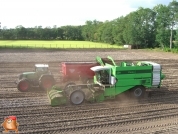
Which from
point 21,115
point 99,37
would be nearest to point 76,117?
point 21,115

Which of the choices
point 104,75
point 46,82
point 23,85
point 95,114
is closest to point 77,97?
point 95,114

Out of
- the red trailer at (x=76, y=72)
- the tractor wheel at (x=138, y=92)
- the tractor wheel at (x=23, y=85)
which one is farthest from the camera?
the red trailer at (x=76, y=72)

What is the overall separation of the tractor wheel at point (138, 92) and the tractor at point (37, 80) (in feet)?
16.1

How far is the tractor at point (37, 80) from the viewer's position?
14.9m

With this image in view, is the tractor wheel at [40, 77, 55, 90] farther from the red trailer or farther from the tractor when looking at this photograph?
the red trailer

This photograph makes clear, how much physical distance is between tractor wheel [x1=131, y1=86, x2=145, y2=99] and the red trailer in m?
3.70

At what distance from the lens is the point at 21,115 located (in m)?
11.2

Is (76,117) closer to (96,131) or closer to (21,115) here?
(96,131)

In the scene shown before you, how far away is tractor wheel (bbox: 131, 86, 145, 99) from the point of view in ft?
45.7

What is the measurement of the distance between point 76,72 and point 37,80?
2642mm

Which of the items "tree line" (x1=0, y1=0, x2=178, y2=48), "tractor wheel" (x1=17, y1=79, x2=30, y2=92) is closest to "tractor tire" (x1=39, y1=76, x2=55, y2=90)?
"tractor wheel" (x1=17, y1=79, x2=30, y2=92)

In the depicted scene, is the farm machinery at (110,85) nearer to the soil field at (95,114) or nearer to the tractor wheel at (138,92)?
the tractor wheel at (138,92)

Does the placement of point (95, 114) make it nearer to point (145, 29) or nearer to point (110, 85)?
point (110, 85)

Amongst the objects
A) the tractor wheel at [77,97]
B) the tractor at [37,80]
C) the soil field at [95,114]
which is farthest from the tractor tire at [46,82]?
the tractor wheel at [77,97]
